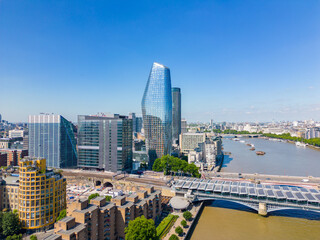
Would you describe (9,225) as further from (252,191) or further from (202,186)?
(252,191)

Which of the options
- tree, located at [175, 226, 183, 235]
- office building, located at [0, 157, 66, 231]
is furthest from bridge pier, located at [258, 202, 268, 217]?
office building, located at [0, 157, 66, 231]

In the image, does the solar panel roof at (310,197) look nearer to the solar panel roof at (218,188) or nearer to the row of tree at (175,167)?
the solar panel roof at (218,188)

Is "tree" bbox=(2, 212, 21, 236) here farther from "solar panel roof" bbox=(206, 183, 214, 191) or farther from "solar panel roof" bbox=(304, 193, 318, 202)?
"solar panel roof" bbox=(304, 193, 318, 202)

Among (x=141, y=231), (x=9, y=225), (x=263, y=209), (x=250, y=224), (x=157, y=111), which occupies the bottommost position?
(x=250, y=224)

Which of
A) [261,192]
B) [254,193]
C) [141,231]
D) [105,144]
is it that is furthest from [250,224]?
[105,144]

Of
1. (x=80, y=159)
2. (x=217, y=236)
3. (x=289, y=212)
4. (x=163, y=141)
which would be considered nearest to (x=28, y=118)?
(x=80, y=159)

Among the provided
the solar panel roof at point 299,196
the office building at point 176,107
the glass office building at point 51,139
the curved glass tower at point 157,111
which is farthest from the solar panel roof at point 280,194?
the office building at point 176,107
